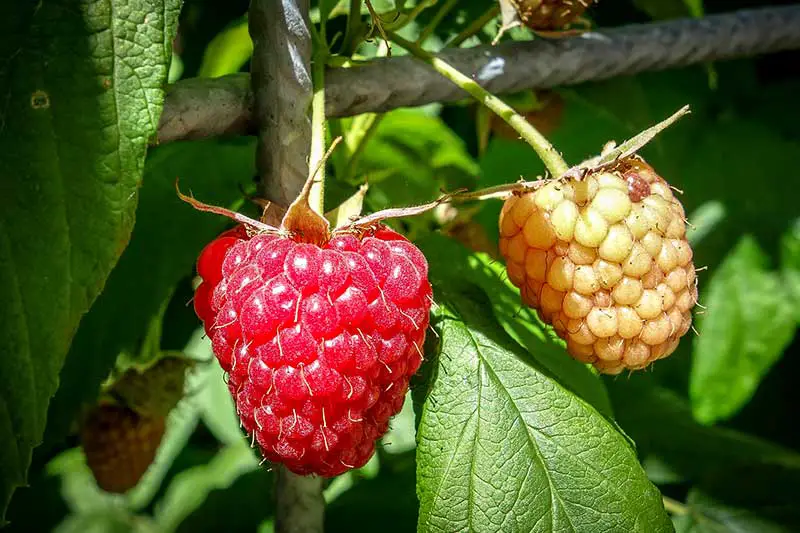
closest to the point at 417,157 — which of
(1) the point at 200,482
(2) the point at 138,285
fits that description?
(2) the point at 138,285

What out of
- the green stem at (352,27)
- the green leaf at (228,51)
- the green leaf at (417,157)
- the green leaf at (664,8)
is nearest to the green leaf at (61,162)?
the green stem at (352,27)

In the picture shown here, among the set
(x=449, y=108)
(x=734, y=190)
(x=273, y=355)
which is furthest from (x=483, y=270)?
(x=734, y=190)

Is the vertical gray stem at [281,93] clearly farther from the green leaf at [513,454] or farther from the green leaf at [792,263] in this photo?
the green leaf at [792,263]

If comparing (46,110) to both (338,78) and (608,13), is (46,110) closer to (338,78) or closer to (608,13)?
(338,78)

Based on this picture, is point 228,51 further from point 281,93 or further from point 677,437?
point 677,437

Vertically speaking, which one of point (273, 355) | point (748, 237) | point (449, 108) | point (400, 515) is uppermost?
point (273, 355)

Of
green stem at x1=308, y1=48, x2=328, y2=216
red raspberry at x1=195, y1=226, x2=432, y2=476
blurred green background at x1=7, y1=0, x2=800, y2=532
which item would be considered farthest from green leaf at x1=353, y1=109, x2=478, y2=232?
red raspberry at x1=195, y1=226, x2=432, y2=476

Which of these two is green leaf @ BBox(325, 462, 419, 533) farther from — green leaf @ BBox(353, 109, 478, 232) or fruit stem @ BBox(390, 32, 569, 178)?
fruit stem @ BBox(390, 32, 569, 178)
